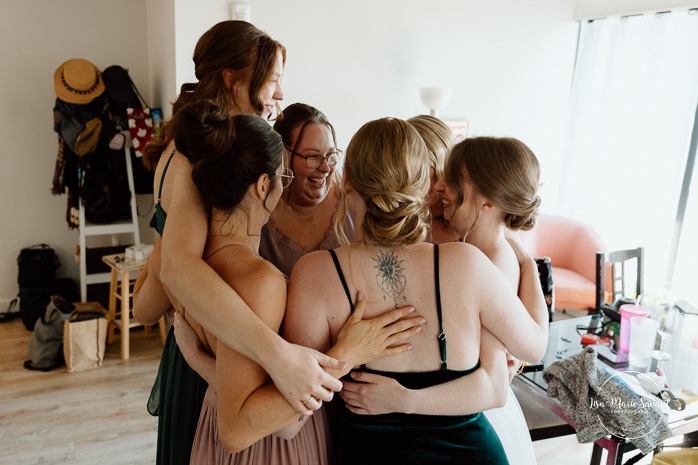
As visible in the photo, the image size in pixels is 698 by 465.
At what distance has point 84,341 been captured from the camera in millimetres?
3805

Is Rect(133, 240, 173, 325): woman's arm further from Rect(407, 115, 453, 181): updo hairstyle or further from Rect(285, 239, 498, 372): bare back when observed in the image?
Rect(407, 115, 453, 181): updo hairstyle

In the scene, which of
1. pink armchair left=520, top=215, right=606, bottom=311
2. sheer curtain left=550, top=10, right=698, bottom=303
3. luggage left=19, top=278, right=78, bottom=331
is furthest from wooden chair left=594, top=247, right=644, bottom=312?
luggage left=19, top=278, right=78, bottom=331

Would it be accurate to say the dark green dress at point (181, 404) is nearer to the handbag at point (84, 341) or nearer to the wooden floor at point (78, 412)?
the wooden floor at point (78, 412)

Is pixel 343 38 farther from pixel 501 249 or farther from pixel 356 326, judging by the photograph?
pixel 356 326

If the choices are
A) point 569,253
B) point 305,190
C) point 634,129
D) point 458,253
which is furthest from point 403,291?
point 634,129

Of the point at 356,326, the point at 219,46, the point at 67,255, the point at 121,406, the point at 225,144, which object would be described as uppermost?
the point at 219,46

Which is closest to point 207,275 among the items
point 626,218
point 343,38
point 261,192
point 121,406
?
point 261,192

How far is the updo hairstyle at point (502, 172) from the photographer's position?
1457 mm

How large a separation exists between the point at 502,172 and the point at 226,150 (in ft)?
2.33

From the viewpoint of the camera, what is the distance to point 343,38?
13.6 feet

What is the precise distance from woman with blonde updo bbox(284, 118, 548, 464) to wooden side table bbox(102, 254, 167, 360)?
2.95 meters

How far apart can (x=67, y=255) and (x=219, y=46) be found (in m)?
3.89

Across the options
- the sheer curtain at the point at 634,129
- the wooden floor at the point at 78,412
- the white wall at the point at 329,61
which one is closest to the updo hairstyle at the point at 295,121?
the wooden floor at the point at 78,412

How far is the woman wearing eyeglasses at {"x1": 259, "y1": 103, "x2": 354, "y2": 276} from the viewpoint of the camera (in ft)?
5.97
